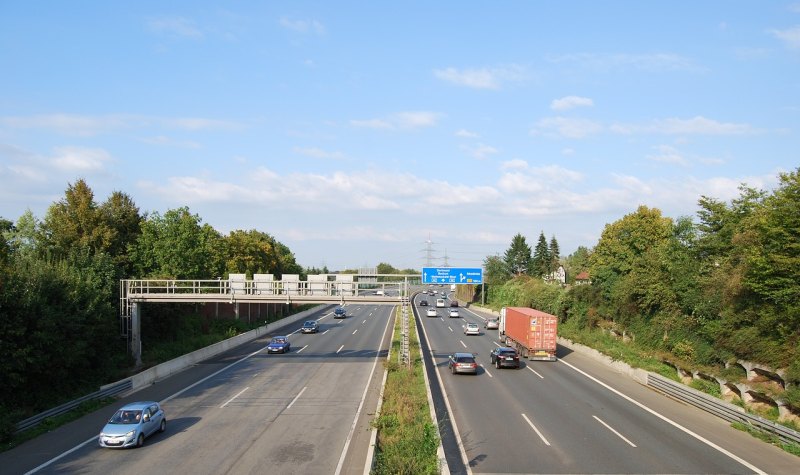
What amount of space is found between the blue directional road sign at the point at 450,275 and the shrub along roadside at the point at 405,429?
1552 centimetres

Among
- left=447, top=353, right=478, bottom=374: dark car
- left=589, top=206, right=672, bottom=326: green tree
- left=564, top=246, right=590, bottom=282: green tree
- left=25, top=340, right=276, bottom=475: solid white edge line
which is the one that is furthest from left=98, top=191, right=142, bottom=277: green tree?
left=564, top=246, right=590, bottom=282: green tree

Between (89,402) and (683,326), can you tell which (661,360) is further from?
(89,402)

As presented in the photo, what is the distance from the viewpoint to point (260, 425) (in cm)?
2255

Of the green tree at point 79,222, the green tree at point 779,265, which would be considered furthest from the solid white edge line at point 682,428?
the green tree at point 79,222

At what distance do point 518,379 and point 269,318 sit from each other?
48.4 m

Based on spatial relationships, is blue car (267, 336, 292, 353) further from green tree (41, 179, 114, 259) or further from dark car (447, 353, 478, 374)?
dark car (447, 353, 478, 374)

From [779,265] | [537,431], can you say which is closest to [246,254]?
[537,431]

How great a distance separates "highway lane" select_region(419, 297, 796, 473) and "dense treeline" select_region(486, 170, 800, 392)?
4175 mm

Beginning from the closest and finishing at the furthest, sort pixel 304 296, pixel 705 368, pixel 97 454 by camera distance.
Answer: pixel 97 454
pixel 705 368
pixel 304 296

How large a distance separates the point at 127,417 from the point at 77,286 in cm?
1335

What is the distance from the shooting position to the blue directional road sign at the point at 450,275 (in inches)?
1905

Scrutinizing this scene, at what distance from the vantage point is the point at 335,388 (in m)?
30.6

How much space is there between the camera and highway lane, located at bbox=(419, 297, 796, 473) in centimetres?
1695

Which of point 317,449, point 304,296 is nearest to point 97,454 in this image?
point 317,449
